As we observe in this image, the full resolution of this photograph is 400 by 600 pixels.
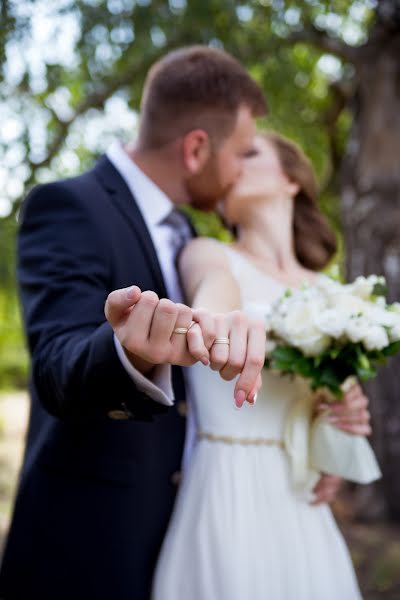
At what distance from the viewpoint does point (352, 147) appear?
5211 mm

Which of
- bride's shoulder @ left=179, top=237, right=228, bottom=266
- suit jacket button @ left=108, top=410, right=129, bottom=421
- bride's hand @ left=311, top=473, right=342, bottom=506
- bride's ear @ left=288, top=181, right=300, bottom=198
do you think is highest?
bride's ear @ left=288, top=181, right=300, bottom=198

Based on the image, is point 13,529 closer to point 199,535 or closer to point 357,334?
point 199,535

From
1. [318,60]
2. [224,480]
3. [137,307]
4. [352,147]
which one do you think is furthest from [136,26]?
[137,307]

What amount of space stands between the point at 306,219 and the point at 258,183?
1.17 ft

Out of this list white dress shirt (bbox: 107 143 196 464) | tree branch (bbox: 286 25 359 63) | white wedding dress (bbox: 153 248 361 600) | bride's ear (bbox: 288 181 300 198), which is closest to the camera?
white wedding dress (bbox: 153 248 361 600)

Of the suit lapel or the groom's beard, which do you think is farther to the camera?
the groom's beard

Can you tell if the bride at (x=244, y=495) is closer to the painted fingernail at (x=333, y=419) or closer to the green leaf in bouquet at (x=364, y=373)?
the painted fingernail at (x=333, y=419)

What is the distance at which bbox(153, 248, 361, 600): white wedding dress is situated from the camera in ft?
6.72

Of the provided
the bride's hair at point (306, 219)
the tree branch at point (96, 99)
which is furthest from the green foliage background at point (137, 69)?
the bride's hair at point (306, 219)

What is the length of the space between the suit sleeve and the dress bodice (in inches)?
23.5

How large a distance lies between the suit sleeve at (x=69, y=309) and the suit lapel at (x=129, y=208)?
19cm

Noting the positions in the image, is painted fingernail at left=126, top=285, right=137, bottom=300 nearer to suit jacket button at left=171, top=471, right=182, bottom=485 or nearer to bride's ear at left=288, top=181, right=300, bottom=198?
suit jacket button at left=171, top=471, right=182, bottom=485

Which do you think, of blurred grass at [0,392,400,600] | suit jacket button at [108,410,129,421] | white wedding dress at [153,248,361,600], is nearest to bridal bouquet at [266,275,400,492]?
white wedding dress at [153,248,361,600]

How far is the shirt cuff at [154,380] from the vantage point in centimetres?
132
